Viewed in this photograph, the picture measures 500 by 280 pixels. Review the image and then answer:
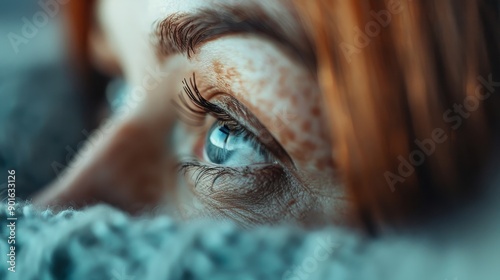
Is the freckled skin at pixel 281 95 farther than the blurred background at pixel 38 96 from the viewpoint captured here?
No

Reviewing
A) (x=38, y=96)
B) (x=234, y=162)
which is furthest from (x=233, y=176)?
(x=38, y=96)

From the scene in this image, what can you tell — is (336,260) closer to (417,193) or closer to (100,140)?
(417,193)

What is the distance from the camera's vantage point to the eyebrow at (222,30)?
315 millimetres

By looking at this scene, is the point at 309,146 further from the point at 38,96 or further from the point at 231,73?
the point at 38,96

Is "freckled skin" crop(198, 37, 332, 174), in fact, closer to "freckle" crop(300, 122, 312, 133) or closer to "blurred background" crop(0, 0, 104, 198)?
"freckle" crop(300, 122, 312, 133)

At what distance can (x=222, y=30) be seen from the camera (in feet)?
1.12

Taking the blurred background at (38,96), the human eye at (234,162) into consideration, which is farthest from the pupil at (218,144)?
the blurred background at (38,96)

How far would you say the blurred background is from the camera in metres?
0.48

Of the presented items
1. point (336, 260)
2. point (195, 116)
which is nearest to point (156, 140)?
point (195, 116)

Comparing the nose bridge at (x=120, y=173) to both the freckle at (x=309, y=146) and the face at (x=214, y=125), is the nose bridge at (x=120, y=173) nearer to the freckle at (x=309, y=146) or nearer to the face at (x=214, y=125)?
the face at (x=214, y=125)

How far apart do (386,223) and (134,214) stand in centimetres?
15

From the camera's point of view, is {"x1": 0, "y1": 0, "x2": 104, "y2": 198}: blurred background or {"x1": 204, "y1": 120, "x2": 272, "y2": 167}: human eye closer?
{"x1": 204, "y1": 120, "x2": 272, "y2": 167}: human eye

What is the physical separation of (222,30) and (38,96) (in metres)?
0.26

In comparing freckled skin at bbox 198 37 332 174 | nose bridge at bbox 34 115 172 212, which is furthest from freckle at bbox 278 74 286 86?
nose bridge at bbox 34 115 172 212
